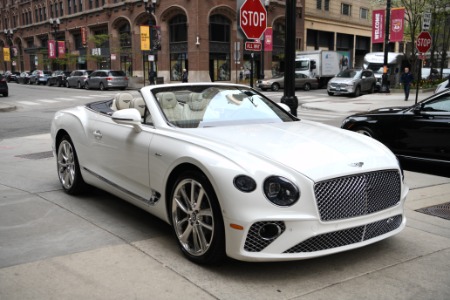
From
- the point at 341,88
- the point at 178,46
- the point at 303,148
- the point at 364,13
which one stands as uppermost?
the point at 364,13

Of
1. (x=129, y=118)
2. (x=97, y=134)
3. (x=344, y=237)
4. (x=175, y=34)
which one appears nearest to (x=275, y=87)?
(x=175, y=34)

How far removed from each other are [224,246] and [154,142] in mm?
1286

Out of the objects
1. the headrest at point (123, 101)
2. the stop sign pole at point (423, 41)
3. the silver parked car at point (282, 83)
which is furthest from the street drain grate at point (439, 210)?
the silver parked car at point (282, 83)

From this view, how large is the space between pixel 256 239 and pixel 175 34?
45.6 meters

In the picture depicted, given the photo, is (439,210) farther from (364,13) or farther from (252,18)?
(364,13)

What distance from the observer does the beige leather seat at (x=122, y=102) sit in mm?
5766

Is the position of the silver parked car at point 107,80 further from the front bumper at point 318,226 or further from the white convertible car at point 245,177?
the front bumper at point 318,226

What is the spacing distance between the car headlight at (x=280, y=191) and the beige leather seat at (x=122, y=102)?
296 centimetres

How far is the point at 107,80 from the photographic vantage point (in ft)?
123

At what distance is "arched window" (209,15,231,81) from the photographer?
1793 inches

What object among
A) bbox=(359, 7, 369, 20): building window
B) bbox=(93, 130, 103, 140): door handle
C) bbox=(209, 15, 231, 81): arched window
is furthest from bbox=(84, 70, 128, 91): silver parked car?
bbox=(359, 7, 369, 20): building window

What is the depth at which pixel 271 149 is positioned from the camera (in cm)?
369

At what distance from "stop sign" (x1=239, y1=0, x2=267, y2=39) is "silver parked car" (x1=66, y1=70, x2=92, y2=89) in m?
33.7

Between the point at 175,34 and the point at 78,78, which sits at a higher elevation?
the point at 175,34
